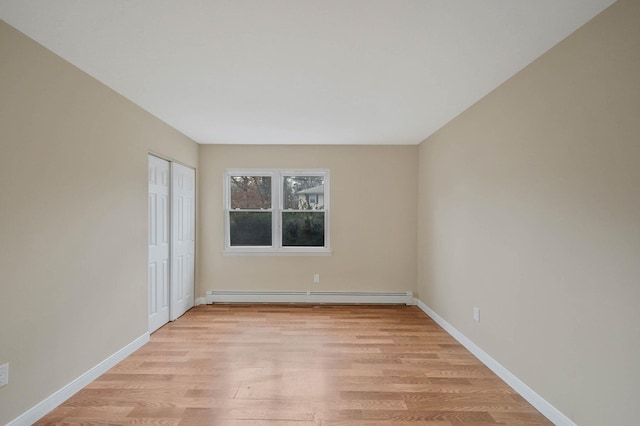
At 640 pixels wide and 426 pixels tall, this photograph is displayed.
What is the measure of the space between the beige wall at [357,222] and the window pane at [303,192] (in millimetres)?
213

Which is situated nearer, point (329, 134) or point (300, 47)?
point (300, 47)

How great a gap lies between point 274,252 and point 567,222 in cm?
383

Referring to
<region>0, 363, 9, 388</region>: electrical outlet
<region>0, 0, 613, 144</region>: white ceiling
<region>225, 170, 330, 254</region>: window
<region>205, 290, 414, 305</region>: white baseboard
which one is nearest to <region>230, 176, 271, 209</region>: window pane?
<region>225, 170, 330, 254</region>: window

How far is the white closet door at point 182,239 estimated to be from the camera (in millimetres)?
4254

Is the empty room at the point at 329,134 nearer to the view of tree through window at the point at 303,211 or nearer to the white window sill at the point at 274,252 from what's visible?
the white window sill at the point at 274,252

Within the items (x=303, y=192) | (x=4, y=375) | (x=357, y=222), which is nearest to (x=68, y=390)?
(x=4, y=375)

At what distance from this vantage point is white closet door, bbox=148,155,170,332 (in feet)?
12.4

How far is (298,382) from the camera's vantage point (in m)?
2.68

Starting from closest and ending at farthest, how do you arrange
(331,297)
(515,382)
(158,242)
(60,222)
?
(60,222) < (515,382) < (158,242) < (331,297)

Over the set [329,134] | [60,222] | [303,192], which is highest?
[329,134]

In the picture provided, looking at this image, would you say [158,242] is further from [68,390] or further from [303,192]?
[303,192]

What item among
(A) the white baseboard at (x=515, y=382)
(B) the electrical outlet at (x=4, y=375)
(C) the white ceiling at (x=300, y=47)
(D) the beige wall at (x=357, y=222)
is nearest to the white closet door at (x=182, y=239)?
(D) the beige wall at (x=357, y=222)

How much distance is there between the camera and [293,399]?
243 centimetres

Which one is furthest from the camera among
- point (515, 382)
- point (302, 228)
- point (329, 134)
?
point (302, 228)
